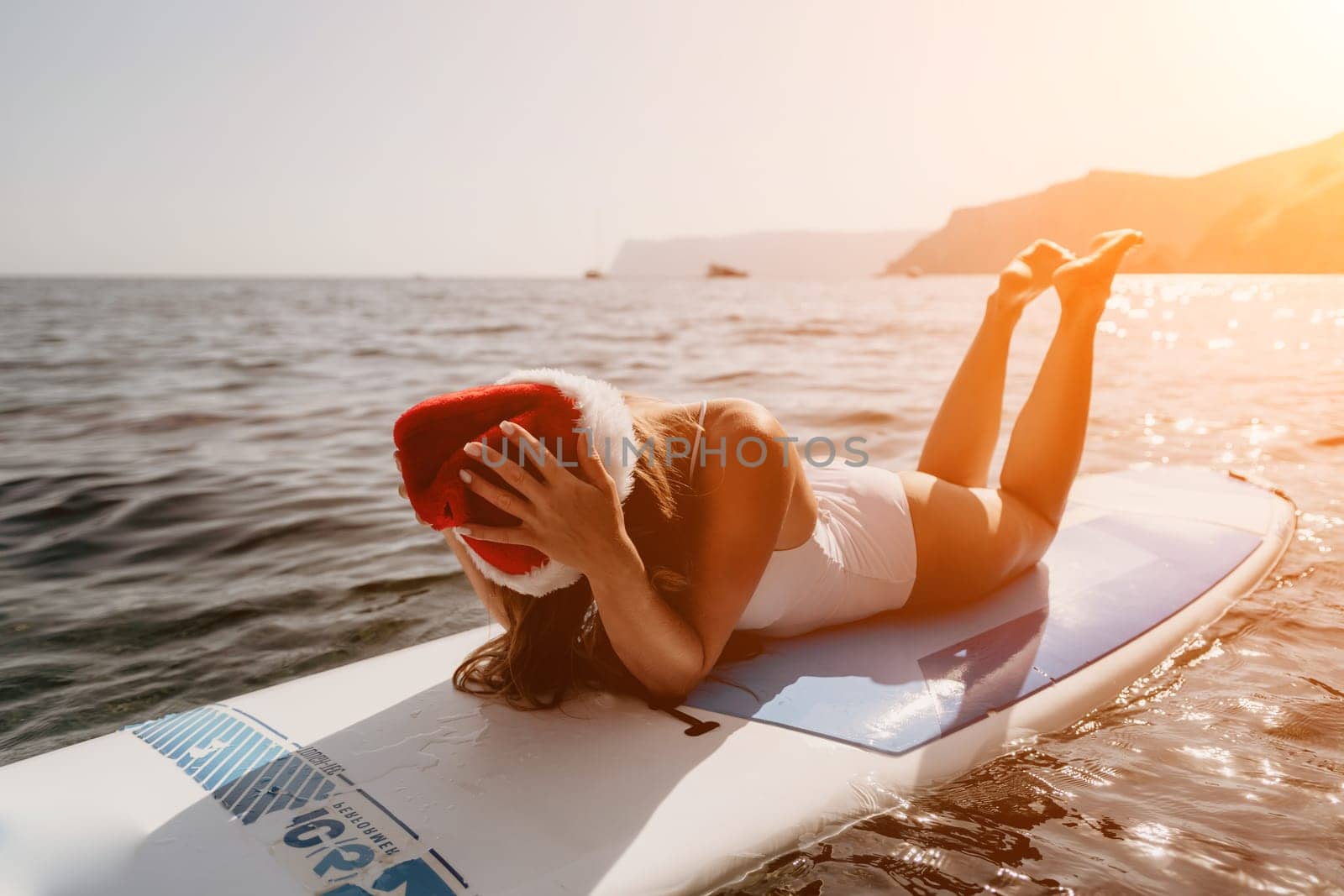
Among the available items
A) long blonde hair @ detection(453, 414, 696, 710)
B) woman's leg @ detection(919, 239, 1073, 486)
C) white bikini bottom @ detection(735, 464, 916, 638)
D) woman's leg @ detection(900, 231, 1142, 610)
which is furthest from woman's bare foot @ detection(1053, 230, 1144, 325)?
long blonde hair @ detection(453, 414, 696, 710)

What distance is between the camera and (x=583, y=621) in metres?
A: 2.21

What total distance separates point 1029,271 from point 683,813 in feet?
9.09

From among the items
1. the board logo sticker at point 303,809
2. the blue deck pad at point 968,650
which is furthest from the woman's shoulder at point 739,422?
the board logo sticker at point 303,809

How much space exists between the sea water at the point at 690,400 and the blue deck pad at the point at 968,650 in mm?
Result: 184

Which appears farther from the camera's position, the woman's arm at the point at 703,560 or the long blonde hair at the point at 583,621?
the long blonde hair at the point at 583,621

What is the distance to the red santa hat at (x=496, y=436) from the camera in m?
1.66

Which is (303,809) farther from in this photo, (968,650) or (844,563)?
(968,650)

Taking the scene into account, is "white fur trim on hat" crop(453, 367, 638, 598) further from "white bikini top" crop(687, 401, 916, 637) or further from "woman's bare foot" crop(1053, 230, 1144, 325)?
"woman's bare foot" crop(1053, 230, 1144, 325)

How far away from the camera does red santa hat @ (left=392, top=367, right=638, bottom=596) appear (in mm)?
1660

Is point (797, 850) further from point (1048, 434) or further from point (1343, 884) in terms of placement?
point (1048, 434)

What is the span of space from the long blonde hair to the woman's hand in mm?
217

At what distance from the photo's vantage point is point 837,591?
2.70 meters

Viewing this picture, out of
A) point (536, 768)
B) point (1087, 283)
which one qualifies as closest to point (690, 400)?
point (1087, 283)

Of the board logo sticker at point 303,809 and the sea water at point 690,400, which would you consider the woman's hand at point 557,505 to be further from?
the sea water at point 690,400
